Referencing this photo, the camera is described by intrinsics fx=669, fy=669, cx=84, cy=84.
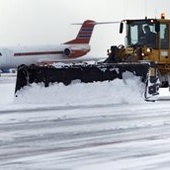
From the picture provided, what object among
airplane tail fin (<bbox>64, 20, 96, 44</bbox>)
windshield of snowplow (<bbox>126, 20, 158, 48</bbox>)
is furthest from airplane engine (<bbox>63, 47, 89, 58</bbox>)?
windshield of snowplow (<bbox>126, 20, 158, 48</bbox>)

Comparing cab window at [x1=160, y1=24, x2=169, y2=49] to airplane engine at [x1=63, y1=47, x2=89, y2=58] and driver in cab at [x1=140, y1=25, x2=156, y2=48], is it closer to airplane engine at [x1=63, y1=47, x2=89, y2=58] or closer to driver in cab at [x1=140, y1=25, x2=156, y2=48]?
driver in cab at [x1=140, y1=25, x2=156, y2=48]

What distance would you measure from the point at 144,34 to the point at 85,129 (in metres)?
11.7

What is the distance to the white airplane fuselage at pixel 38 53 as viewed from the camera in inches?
2290

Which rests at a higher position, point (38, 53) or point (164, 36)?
point (164, 36)

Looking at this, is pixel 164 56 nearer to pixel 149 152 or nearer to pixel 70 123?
pixel 70 123

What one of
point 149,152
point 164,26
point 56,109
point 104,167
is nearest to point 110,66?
point 56,109

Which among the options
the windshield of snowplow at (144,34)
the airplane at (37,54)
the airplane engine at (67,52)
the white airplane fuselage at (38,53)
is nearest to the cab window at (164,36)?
the windshield of snowplow at (144,34)

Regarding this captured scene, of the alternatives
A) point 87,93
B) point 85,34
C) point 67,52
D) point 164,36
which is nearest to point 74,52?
point 67,52

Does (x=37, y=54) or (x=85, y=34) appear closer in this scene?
(x=37, y=54)

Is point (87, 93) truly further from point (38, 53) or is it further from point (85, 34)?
point (85, 34)

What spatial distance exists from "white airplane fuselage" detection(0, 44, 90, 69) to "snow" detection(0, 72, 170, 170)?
40112 millimetres

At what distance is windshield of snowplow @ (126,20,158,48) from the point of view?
72.5 feet

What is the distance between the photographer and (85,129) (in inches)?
432

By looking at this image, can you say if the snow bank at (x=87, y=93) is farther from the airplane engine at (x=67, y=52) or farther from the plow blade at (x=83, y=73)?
the airplane engine at (x=67, y=52)
